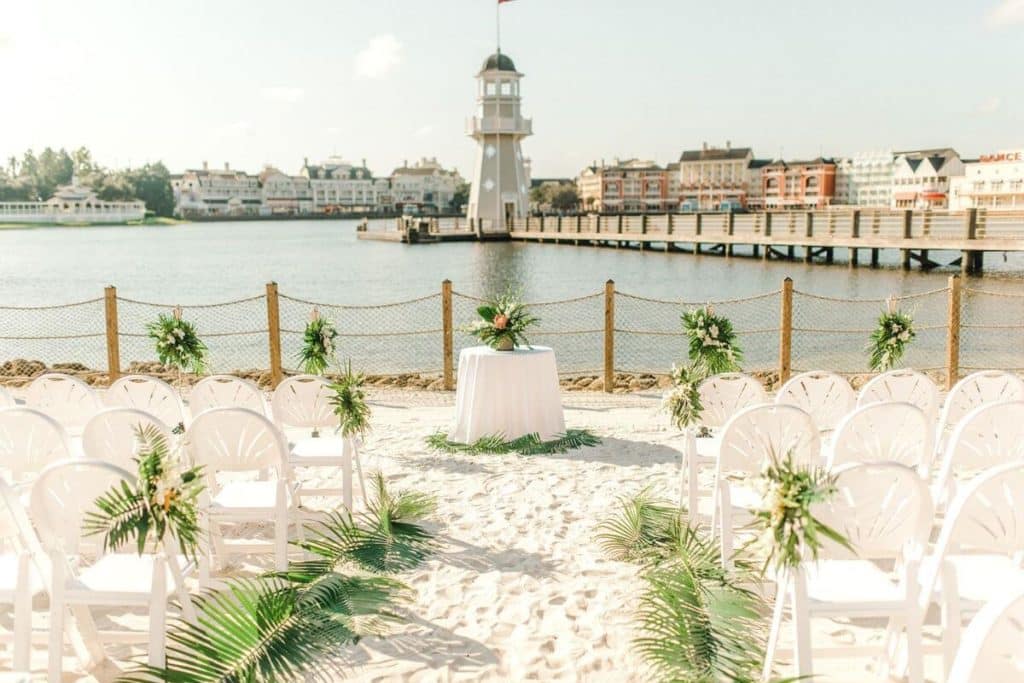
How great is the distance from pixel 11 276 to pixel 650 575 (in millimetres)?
54804

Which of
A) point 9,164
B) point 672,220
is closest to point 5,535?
point 672,220

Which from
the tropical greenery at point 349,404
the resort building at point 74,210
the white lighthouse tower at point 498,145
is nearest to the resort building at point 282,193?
the resort building at point 74,210

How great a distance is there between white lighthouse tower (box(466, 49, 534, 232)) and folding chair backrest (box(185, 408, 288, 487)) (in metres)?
57.0

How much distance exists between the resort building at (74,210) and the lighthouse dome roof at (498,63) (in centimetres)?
11482

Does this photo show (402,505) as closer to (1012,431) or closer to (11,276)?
(1012,431)

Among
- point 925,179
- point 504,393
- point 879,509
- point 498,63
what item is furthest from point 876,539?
point 925,179

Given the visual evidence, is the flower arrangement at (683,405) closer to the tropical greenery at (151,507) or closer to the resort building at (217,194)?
the tropical greenery at (151,507)

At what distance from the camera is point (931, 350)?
19062mm

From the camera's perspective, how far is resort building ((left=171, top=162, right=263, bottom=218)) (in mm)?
184125

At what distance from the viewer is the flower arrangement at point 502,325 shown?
25.4 ft

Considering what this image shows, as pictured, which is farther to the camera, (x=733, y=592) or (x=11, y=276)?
(x=11, y=276)

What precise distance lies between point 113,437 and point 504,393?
354cm

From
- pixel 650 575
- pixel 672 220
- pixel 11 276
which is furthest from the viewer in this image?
pixel 672 220

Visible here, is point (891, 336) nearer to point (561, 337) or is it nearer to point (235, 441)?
point (235, 441)
